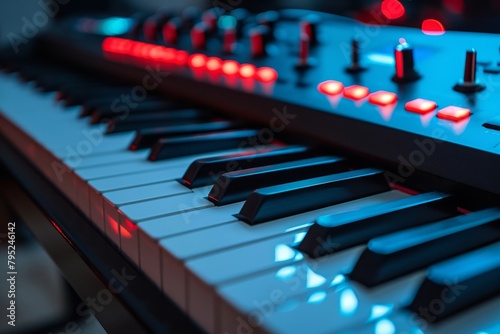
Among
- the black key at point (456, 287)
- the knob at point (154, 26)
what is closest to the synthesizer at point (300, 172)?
the black key at point (456, 287)

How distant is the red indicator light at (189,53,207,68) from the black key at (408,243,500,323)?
2.87 feet

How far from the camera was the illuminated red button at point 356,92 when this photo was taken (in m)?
0.86

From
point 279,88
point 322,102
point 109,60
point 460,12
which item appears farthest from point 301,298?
point 109,60

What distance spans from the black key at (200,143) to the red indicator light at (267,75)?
0.40 feet

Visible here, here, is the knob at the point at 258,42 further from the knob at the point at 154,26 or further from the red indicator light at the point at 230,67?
the knob at the point at 154,26

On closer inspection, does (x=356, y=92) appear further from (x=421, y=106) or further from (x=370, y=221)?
(x=370, y=221)

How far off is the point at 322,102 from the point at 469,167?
0.29 meters

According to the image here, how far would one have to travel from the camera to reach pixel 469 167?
2.12 ft

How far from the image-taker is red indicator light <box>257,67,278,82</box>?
3.51 ft

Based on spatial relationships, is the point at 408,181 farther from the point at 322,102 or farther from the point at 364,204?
the point at 322,102

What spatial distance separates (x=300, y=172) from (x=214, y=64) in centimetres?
54

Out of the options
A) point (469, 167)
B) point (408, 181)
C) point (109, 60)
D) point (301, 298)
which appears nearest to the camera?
point (301, 298)

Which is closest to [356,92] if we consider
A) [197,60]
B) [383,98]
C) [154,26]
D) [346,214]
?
[383,98]

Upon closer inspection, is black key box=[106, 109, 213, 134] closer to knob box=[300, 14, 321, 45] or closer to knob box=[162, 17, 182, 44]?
knob box=[300, 14, 321, 45]
